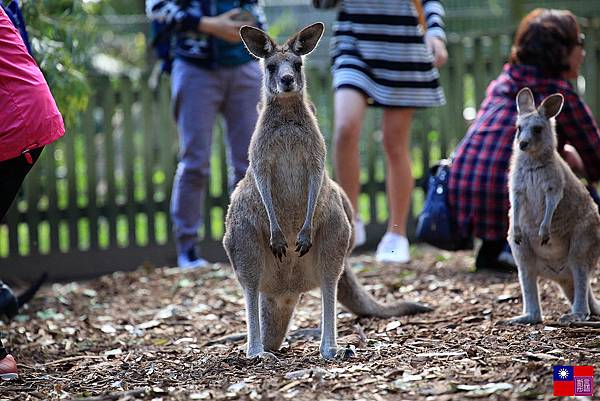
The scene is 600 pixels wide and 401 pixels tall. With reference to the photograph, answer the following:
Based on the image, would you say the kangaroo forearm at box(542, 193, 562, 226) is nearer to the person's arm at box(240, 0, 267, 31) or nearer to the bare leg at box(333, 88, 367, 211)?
the bare leg at box(333, 88, 367, 211)

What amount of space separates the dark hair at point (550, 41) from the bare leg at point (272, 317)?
2.42 m

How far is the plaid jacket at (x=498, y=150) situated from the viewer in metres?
5.50

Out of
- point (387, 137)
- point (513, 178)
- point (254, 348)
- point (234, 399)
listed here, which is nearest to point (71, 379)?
point (254, 348)

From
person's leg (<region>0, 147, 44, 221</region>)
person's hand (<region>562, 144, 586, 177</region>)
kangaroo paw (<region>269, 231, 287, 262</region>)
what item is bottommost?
kangaroo paw (<region>269, 231, 287, 262</region>)

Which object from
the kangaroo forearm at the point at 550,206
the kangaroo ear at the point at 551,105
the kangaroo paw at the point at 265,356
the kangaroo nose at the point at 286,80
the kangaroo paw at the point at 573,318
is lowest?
the kangaroo paw at the point at 265,356

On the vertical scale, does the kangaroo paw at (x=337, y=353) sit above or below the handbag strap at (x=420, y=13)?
below

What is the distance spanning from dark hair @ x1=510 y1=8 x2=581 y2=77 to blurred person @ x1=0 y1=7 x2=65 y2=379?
9.88ft

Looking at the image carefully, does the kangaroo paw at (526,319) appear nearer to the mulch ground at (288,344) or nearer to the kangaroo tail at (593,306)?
the mulch ground at (288,344)

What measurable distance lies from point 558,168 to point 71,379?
238cm

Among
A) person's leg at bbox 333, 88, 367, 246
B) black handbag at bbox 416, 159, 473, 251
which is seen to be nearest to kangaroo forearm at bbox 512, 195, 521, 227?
black handbag at bbox 416, 159, 473, 251

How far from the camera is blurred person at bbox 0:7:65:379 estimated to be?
12.3 feet

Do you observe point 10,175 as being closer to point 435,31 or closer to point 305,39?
point 305,39

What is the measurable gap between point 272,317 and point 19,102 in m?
1.43

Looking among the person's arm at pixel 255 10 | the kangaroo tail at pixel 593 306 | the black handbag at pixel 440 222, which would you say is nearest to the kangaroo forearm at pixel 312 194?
the kangaroo tail at pixel 593 306
